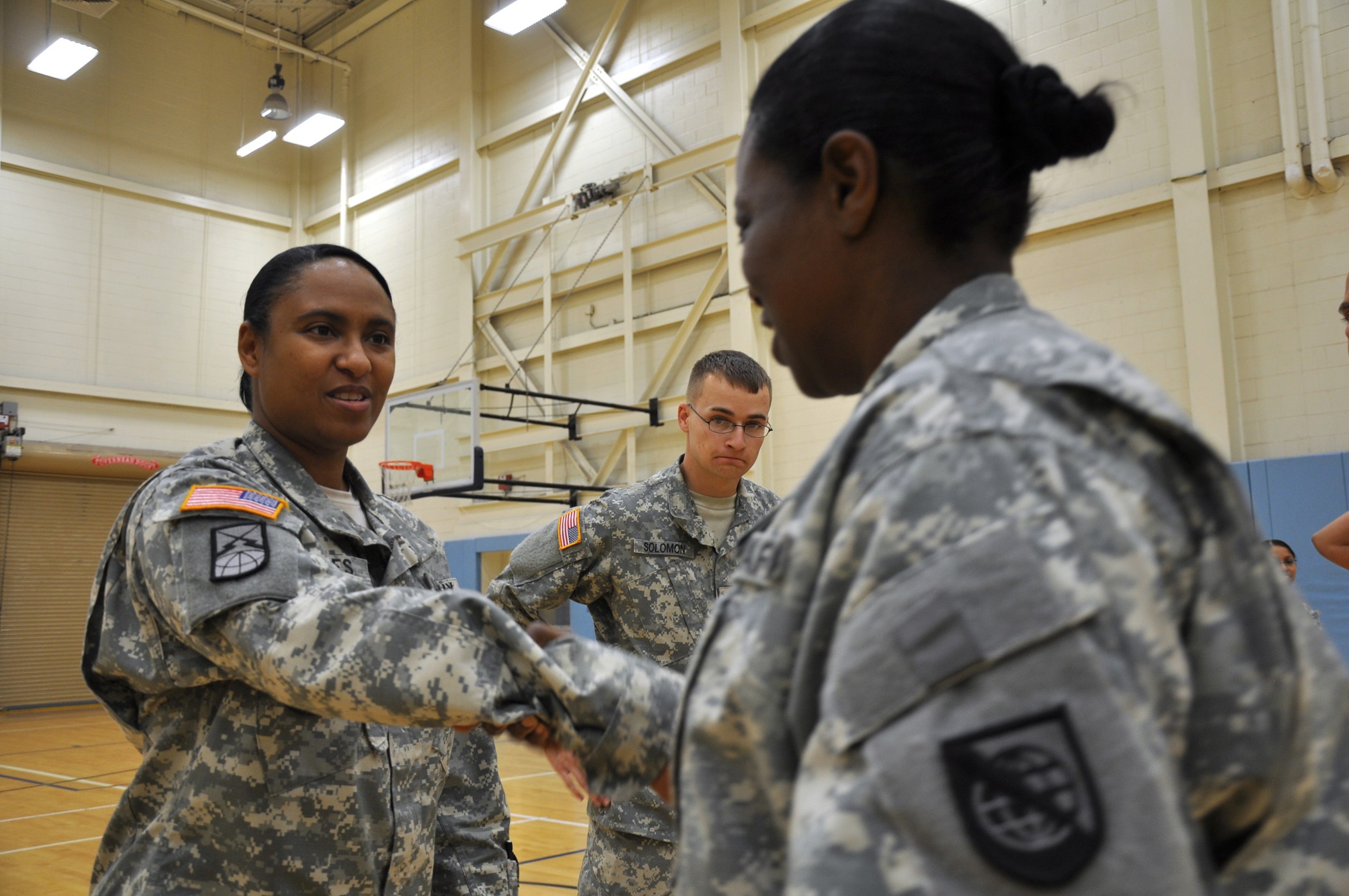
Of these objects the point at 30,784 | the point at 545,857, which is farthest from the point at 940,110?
the point at 30,784

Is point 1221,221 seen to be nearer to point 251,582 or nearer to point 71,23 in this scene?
point 251,582

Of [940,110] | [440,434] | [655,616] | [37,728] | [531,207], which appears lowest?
[37,728]

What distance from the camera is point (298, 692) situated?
150 centimetres

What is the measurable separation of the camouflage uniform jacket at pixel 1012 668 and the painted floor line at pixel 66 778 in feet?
28.0

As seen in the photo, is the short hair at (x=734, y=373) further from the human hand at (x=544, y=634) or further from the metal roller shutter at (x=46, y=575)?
the metal roller shutter at (x=46, y=575)

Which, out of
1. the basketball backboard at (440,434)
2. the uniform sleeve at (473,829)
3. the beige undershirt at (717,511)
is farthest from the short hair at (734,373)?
the basketball backboard at (440,434)

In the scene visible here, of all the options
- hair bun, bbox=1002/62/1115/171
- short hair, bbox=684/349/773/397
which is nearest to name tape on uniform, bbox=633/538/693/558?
short hair, bbox=684/349/773/397

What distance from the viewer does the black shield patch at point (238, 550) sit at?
157cm

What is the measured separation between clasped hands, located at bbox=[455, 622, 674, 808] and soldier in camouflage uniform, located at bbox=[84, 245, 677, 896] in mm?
31

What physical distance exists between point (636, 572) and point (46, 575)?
14122mm

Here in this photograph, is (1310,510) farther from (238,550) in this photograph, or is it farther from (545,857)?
(238,550)

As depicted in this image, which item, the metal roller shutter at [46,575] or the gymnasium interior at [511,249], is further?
the metal roller shutter at [46,575]

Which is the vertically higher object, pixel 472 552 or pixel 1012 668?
pixel 472 552

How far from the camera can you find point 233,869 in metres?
1.68
